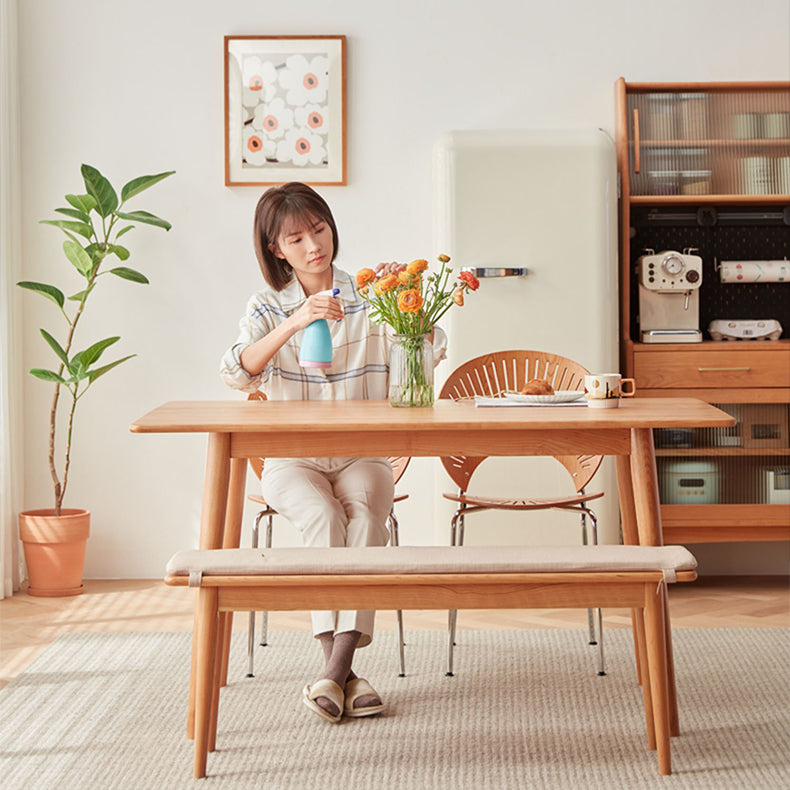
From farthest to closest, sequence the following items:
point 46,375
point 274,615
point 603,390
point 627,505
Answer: point 46,375
point 274,615
point 627,505
point 603,390

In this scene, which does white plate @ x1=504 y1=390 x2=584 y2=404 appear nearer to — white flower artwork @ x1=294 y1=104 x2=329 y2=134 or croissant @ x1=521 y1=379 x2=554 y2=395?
croissant @ x1=521 y1=379 x2=554 y2=395

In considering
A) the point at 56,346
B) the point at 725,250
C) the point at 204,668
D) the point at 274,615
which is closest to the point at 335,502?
the point at 204,668

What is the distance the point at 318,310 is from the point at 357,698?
88cm

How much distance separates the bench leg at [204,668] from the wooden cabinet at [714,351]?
2117 millimetres

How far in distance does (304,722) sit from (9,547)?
182cm

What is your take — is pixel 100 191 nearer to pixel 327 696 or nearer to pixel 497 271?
pixel 497 271

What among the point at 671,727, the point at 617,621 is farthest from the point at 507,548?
the point at 617,621

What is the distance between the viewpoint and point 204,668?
78.4 inches

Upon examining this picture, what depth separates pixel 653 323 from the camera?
148 inches

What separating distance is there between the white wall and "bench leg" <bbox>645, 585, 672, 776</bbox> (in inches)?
89.3

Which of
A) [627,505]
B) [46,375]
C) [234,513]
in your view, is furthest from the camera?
[46,375]

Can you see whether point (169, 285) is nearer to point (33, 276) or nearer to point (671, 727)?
point (33, 276)

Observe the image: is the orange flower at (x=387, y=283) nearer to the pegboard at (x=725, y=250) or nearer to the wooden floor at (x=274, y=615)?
the wooden floor at (x=274, y=615)

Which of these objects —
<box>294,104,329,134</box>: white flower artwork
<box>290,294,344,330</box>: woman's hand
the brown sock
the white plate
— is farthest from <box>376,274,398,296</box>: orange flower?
<box>294,104,329,134</box>: white flower artwork
